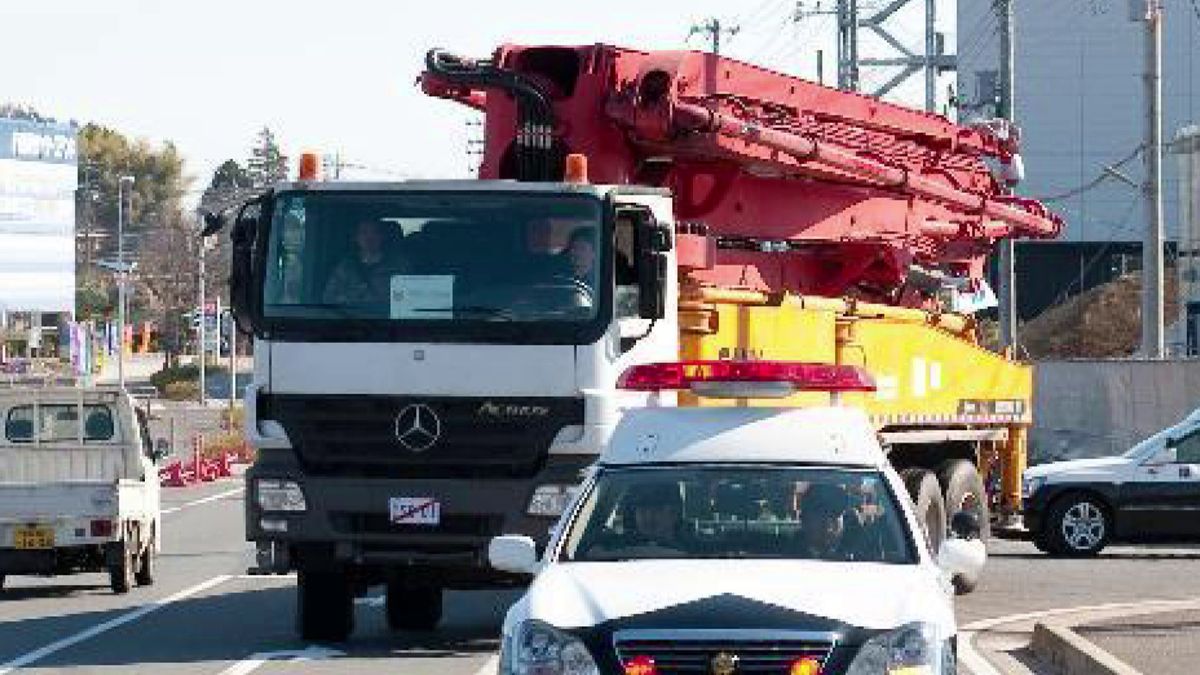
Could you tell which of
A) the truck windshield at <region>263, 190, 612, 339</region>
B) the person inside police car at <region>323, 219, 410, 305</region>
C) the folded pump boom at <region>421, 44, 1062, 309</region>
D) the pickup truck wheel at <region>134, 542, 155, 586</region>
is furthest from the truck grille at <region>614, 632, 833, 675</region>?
the pickup truck wheel at <region>134, 542, 155, 586</region>

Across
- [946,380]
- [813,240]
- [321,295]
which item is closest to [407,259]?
[321,295]

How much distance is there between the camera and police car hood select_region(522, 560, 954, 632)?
11156mm

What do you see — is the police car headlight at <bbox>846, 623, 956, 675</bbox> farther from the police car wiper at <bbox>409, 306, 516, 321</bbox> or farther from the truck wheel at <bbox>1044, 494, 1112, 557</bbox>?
the truck wheel at <bbox>1044, 494, 1112, 557</bbox>

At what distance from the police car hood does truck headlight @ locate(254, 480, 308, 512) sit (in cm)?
636

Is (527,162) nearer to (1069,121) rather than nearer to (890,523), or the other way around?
(890,523)

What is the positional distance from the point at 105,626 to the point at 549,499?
510 centimetres

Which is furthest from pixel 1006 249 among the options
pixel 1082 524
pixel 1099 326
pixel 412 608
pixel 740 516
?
pixel 740 516

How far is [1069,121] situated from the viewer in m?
106

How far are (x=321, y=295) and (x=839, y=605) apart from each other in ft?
24.5

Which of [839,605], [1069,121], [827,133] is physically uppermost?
[1069,121]

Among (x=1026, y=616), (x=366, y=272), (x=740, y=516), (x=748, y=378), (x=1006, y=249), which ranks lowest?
(x=1026, y=616)

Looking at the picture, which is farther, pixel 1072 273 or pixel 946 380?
pixel 1072 273

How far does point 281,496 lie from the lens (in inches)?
717

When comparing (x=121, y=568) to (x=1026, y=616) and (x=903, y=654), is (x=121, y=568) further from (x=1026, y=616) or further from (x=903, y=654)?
(x=903, y=654)
